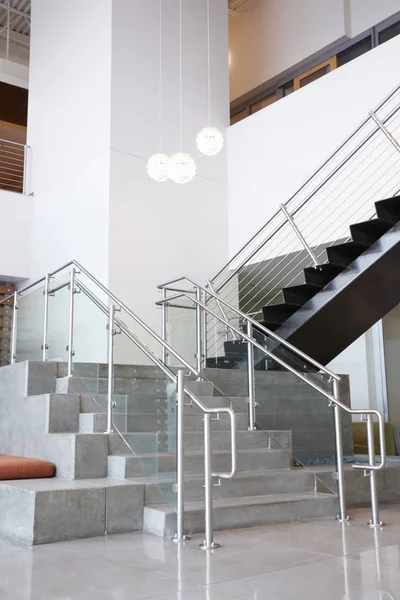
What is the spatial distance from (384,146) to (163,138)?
3454 millimetres

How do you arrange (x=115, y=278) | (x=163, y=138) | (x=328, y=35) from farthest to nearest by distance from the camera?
(x=328, y=35)
(x=163, y=138)
(x=115, y=278)

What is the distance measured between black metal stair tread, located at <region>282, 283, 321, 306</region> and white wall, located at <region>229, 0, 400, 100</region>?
5.63 metres

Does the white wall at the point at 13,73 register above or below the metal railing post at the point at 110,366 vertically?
above

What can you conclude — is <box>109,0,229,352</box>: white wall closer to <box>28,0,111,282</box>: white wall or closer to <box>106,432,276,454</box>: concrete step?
<box>28,0,111,282</box>: white wall

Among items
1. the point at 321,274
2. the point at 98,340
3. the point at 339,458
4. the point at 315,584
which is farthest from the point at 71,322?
the point at 315,584

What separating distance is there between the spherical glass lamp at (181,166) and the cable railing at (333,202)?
1.29 meters

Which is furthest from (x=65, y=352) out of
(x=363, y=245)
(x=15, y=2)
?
(x=15, y=2)

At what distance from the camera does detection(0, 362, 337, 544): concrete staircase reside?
4.41m

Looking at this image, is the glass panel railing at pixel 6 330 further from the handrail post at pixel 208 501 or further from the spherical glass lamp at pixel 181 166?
the handrail post at pixel 208 501

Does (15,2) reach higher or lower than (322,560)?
higher

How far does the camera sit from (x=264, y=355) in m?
6.12

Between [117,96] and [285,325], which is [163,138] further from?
[285,325]

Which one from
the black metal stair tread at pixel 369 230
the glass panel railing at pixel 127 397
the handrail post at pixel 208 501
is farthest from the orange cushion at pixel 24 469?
the black metal stair tread at pixel 369 230

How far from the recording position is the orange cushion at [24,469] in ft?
16.1
